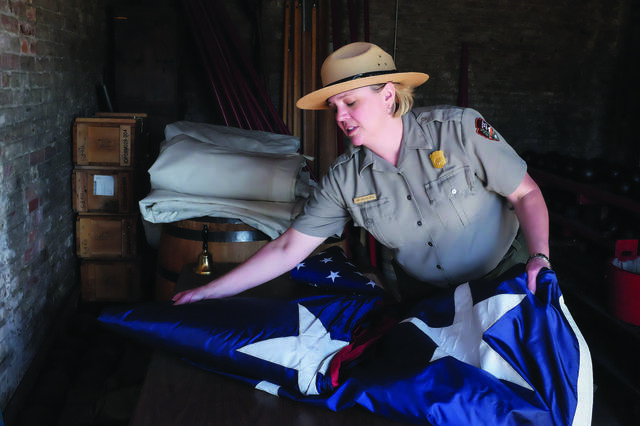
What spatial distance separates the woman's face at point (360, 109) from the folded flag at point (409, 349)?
20.8 inches

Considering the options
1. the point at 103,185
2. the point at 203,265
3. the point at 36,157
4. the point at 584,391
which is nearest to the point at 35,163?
the point at 36,157

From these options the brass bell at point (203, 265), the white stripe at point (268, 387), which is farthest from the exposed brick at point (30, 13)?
the white stripe at point (268, 387)

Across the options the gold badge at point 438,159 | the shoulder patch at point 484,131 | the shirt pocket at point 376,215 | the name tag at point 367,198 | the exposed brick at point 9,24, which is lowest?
the shirt pocket at point 376,215

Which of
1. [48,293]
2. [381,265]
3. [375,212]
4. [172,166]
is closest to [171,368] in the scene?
[375,212]

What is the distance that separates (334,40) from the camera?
16.7 feet

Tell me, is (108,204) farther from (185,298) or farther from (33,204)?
(185,298)

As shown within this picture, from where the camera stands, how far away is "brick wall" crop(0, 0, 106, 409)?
252cm

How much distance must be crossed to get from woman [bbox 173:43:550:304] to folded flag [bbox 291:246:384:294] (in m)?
0.06

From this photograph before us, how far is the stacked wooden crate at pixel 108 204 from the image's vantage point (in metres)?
3.69

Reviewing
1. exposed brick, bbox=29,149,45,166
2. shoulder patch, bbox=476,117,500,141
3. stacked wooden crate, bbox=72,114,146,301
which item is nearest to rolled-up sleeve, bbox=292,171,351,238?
shoulder patch, bbox=476,117,500,141

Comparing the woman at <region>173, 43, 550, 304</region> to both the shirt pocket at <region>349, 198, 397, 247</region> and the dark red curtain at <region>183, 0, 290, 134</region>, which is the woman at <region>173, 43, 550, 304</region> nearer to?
the shirt pocket at <region>349, 198, 397, 247</region>

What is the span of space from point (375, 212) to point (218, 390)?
33.8 inches

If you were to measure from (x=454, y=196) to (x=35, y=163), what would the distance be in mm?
2148

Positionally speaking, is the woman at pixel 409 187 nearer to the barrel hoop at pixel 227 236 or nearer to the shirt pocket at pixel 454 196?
the shirt pocket at pixel 454 196
